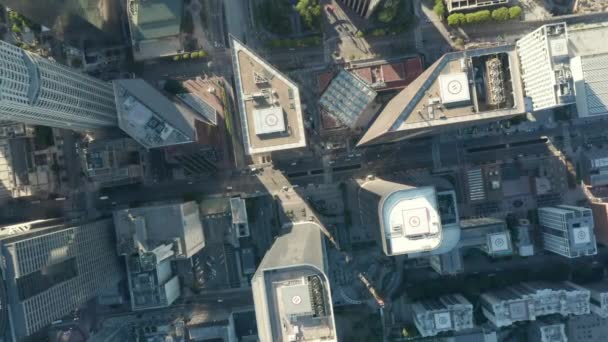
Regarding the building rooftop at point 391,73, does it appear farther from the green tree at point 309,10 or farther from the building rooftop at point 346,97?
the green tree at point 309,10

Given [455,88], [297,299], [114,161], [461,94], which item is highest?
[455,88]

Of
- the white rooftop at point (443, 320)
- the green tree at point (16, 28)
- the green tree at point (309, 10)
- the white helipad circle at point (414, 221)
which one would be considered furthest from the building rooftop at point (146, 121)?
the white rooftop at point (443, 320)

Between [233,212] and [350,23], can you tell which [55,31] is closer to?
[233,212]

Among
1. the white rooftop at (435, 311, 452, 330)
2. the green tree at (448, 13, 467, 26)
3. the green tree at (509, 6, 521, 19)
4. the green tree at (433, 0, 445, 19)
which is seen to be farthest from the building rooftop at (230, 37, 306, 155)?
the green tree at (509, 6, 521, 19)

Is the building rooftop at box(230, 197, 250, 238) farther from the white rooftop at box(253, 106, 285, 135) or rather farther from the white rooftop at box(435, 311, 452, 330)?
the white rooftop at box(435, 311, 452, 330)

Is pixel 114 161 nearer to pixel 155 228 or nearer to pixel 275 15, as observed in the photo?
pixel 155 228

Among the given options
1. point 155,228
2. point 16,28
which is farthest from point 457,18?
point 16,28
